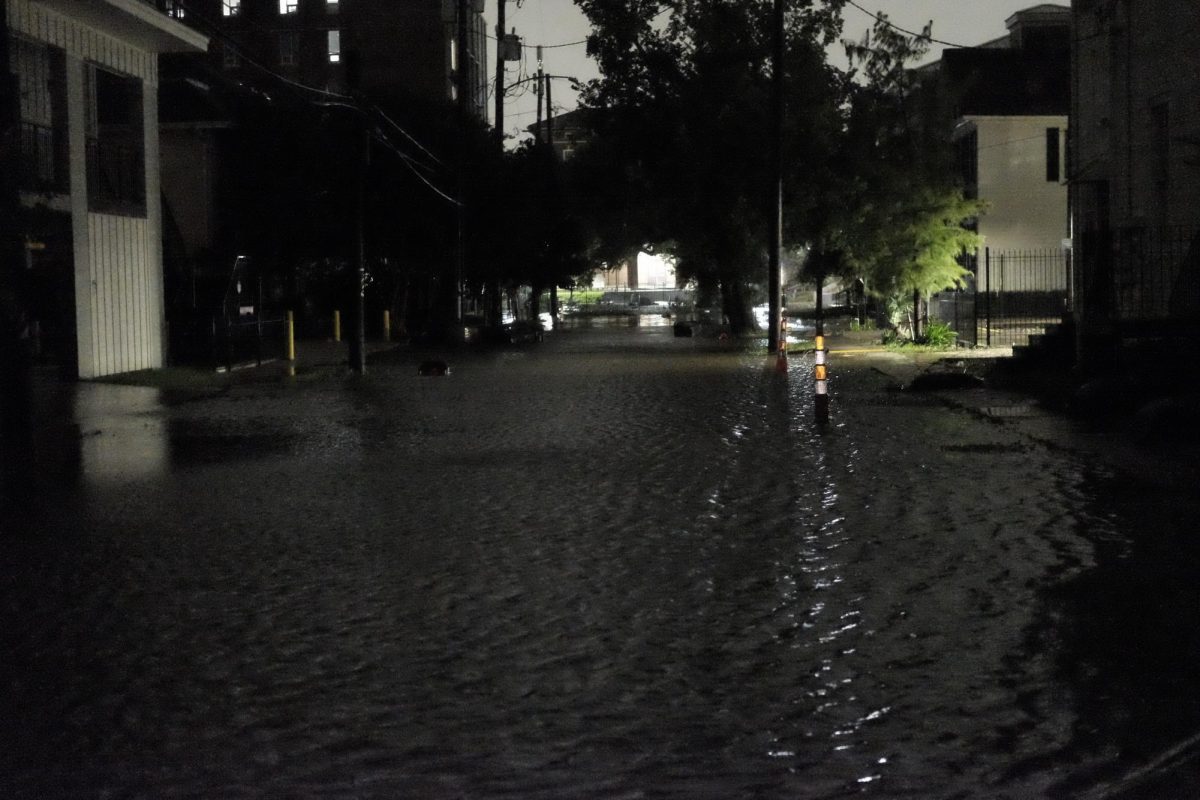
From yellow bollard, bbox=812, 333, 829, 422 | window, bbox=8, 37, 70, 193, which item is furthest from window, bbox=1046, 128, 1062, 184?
yellow bollard, bbox=812, 333, 829, 422

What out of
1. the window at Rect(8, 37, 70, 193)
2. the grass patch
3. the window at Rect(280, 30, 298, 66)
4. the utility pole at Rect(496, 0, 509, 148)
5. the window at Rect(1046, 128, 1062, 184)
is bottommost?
the grass patch

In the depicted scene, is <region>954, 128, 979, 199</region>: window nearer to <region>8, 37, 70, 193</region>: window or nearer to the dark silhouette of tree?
the dark silhouette of tree

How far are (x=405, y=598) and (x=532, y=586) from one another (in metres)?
0.74

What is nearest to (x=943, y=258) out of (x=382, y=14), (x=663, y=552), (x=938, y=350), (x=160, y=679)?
(x=938, y=350)

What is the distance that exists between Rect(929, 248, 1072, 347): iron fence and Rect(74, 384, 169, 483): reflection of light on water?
20.7 m

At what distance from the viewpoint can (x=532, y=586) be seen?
8.89m

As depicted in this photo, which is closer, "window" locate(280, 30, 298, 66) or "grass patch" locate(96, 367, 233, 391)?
"grass patch" locate(96, 367, 233, 391)

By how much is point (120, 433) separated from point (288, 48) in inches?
3039

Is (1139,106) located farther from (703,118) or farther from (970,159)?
(970,159)

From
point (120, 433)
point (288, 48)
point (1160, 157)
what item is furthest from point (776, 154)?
point (288, 48)

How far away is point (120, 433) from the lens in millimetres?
18969

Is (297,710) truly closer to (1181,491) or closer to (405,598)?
(405,598)

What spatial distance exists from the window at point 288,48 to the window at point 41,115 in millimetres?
64395

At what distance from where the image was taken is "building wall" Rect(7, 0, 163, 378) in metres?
27.4
